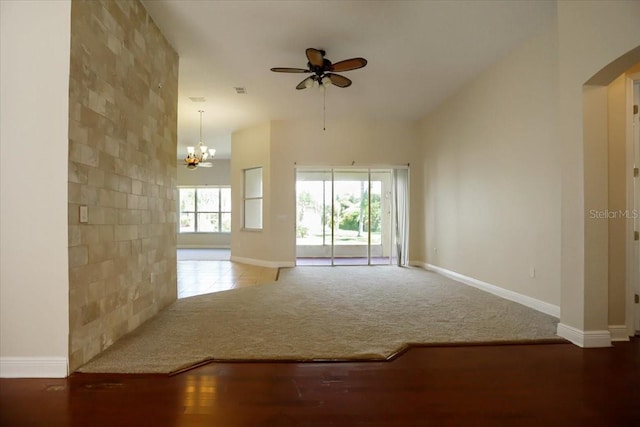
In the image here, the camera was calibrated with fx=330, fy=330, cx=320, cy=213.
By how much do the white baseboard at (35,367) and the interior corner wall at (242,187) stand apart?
16.5ft

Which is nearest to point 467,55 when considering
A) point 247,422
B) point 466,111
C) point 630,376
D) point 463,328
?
point 466,111

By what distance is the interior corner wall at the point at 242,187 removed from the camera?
7246 mm

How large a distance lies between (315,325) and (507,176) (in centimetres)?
311

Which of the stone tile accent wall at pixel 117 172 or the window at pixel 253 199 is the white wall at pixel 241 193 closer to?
the window at pixel 253 199

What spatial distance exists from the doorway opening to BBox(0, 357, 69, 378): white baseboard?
5583mm

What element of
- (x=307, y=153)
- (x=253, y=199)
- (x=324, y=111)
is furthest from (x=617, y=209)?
(x=253, y=199)

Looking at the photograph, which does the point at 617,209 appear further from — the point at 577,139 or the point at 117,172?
the point at 117,172

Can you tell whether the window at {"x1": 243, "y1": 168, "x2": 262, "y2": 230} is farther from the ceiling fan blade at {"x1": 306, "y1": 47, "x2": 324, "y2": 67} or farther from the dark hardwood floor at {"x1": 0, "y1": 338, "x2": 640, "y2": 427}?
the dark hardwood floor at {"x1": 0, "y1": 338, "x2": 640, "y2": 427}

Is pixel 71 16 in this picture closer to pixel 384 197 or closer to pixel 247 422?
pixel 247 422

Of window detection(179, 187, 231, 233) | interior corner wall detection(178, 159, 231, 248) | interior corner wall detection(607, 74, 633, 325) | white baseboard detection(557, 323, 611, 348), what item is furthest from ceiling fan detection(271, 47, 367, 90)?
window detection(179, 187, 231, 233)

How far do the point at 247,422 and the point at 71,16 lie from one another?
9.18ft

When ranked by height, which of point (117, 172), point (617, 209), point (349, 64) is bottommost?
point (617, 209)

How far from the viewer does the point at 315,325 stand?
3256 mm

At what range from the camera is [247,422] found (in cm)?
176
